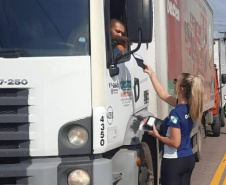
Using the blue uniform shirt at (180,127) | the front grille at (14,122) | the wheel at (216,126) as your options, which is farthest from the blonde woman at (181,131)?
the wheel at (216,126)

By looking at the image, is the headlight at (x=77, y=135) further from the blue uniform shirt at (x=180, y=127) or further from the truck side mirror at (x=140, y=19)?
the blue uniform shirt at (x=180, y=127)

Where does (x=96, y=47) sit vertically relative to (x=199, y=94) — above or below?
above

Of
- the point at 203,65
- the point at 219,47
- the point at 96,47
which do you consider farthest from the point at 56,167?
the point at 219,47

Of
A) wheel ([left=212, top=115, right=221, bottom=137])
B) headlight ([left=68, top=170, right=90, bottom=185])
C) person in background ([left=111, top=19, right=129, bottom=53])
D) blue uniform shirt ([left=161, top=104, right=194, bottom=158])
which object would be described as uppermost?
person in background ([left=111, top=19, right=129, bottom=53])

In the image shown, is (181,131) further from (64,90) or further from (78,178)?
(64,90)

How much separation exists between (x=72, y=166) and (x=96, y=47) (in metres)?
1.06

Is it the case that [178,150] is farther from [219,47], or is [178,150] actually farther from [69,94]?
[219,47]

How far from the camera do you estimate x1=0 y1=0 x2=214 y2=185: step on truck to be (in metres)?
3.67

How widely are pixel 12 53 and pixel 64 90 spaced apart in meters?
0.59

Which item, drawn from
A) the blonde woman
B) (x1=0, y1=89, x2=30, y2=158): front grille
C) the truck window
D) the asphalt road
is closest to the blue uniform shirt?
the blonde woman

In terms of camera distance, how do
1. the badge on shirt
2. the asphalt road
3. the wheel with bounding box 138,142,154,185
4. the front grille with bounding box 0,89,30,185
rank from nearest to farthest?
the front grille with bounding box 0,89,30,185 → the badge on shirt → the wheel with bounding box 138,142,154,185 → the asphalt road

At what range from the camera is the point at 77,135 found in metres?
3.71

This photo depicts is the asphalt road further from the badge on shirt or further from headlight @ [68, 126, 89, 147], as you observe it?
headlight @ [68, 126, 89, 147]

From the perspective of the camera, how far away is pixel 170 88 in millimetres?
6184
